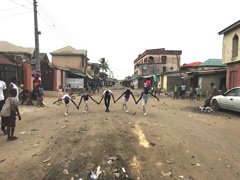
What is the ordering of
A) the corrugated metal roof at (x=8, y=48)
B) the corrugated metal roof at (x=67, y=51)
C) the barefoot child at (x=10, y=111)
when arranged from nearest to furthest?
the barefoot child at (x=10, y=111) → the corrugated metal roof at (x=67, y=51) → the corrugated metal roof at (x=8, y=48)

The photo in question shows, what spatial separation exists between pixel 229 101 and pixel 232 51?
713cm

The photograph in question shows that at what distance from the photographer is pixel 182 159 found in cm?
368

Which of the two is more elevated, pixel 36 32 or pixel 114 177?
pixel 36 32

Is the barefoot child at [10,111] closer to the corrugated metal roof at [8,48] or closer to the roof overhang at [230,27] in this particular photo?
the roof overhang at [230,27]

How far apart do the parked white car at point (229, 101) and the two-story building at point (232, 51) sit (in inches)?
207

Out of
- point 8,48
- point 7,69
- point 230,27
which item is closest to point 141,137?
point 7,69

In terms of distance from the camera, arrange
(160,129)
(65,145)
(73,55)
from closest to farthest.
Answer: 1. (65,145)
2. (160,129)
3. (73,55)

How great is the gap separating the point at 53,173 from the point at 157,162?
1986 mm

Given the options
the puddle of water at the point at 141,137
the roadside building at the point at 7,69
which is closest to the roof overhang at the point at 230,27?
the puddle of water at the point at 141,137

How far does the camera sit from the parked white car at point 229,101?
8.41 metres

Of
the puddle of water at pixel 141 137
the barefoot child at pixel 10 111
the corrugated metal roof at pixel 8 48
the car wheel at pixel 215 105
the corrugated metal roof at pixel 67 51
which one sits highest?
the corrugated metal roof at pixel 8 48

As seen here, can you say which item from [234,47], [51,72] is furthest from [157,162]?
[51,72]

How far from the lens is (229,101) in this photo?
886 centimetres

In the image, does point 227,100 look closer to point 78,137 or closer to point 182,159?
point 182,159
